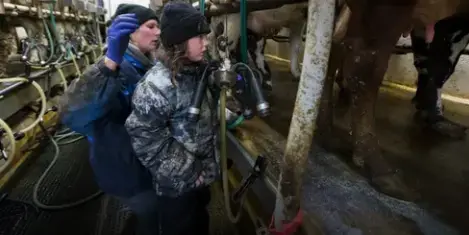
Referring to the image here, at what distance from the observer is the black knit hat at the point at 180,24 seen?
127 centimetres

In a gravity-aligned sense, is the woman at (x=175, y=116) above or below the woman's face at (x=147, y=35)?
below

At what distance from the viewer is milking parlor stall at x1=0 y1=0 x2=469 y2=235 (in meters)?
1.24

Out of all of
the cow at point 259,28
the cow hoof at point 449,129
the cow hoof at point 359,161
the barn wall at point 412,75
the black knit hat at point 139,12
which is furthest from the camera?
the barn wall at point 412,75

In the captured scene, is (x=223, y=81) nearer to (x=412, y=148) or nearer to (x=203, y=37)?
(x=203, y=37)

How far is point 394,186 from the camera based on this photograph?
1.68 m

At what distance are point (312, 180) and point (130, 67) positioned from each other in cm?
98

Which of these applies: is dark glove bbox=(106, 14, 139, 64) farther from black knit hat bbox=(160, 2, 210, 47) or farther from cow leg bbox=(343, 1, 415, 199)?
cow leg bbox=(343, 1, 415, 199)

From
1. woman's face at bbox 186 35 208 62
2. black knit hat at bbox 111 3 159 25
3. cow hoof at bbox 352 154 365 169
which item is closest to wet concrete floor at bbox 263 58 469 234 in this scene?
cow hoof at bbox 352 154 365 169

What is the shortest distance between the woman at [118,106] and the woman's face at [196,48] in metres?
0.26

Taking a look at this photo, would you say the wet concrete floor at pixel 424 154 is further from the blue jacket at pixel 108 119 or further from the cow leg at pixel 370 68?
the blue jacket at pixel 108 119

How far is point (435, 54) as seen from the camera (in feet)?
8.95

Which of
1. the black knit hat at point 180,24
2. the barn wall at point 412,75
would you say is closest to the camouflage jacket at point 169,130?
the black knit hat at point 180,24

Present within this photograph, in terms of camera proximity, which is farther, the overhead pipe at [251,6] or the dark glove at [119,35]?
the overhead pipe at [251,6]

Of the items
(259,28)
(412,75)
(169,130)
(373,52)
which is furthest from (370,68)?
(412,75)
